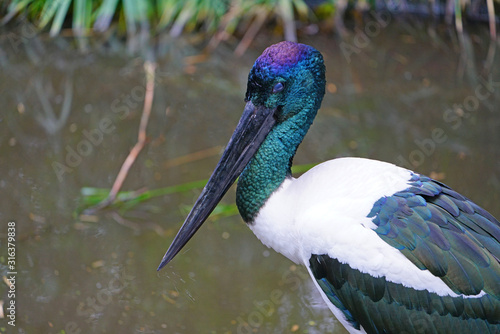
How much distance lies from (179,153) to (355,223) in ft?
7.88

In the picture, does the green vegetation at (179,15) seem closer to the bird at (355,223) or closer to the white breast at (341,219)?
the bird at (355,223)

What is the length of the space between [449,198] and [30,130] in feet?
10.6

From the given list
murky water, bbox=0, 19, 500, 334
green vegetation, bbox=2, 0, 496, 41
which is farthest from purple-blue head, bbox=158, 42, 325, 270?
green vegetation, bbox=2, 0, 496, 41

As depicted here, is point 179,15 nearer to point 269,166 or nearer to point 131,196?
point 131,196

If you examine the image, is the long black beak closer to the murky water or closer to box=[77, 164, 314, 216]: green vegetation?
the murky water

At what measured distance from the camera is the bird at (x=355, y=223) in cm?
253

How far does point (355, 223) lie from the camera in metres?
2.58

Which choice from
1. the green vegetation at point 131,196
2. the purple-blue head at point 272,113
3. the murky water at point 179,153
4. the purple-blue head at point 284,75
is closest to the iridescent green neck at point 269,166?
the purple-blue head at point 272,113

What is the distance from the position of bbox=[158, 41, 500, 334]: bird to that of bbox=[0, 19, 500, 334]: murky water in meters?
0.79

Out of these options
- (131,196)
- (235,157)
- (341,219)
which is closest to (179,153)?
(131,196)

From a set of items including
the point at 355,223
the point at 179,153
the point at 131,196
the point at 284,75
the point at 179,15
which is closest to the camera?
the point at 355,223

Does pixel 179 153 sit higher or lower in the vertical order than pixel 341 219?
lower

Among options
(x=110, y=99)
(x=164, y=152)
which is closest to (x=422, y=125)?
(x=164, y=152)

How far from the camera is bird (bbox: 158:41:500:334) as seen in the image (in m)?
2.53
